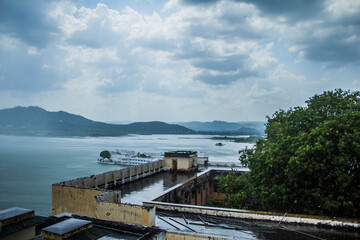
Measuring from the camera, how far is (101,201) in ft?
47.5

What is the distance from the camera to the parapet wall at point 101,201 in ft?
44.1

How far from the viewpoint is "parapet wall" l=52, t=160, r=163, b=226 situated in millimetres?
13430

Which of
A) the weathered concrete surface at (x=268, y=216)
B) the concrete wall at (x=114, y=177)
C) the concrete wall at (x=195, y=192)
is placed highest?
the concrete wall at (x=114, y=177)

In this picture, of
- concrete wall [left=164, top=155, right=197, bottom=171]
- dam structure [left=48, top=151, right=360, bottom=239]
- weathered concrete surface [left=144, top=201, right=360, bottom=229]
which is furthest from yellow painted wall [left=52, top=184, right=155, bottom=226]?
concrete wall [left=164, top=155, right=197, bottom=171]

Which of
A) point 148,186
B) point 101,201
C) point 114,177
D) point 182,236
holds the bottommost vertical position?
point 148,186

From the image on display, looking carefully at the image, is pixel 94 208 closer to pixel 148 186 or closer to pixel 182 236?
pixel 182 236

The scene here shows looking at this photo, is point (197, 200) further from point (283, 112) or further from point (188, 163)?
point (283, 112)

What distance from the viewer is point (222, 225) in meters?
13.6

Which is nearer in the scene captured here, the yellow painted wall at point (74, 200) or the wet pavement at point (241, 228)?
the wet pavement at point (241, 228)

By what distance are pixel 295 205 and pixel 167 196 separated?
8.01m

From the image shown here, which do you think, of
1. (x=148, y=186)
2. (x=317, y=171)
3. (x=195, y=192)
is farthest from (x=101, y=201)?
(x=195, y=192)

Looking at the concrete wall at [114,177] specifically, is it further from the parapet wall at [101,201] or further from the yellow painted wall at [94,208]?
the yellow painted wall at [94,208]

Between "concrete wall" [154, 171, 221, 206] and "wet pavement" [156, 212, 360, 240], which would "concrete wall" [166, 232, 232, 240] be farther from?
"concrete wall" [154, 171, 221, 206]

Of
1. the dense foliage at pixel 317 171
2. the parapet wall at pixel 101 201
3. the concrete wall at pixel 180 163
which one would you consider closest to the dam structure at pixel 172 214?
the parapet wall at pixel 101 201
